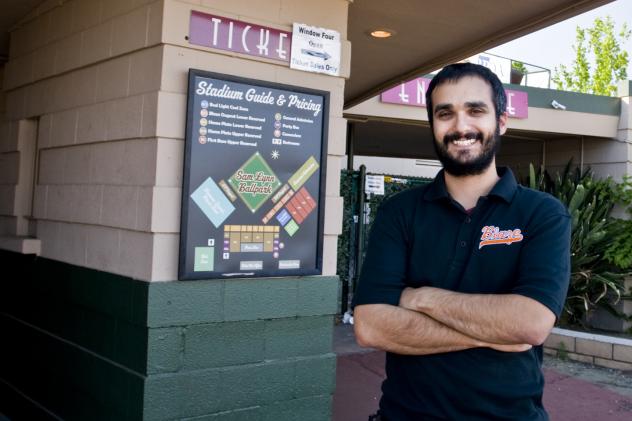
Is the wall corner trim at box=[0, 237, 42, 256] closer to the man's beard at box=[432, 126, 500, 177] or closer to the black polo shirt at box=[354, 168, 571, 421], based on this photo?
the black polo shirt at box=[354, 168, 571, 421]

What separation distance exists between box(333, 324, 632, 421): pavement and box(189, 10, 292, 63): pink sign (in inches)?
115

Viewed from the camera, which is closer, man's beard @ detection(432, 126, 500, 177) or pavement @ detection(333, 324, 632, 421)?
man's beard @ detection(432, 126, 500, 177)

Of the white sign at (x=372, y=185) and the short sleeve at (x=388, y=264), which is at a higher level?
the white sign at (x=372, y=185)

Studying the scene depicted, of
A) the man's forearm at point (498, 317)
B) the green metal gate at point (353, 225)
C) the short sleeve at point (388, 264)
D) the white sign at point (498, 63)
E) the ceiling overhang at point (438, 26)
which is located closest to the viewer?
the man's forearm at point (498, 317)

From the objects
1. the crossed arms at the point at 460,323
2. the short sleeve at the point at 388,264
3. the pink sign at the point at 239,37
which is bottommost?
the crossed arms at the point at 460,323

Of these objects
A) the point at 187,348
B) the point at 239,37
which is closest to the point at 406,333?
the point at 187,348

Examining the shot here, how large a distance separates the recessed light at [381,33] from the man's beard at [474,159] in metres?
3.33

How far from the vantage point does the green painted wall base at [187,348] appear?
3219 mm

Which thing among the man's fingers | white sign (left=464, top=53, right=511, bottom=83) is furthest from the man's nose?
white sign (left=464, top=53, right=511, bottom=83)

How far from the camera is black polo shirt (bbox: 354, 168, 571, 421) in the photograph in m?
1.84

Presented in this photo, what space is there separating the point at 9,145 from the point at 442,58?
4.01 meters

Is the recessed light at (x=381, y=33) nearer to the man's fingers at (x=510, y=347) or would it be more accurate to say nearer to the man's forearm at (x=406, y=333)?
the man's forearm at (x=406, y=333)

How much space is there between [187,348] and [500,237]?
1.98 m

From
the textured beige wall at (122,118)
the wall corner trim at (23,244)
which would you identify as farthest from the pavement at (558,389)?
the wall corner trim at (23,244)
